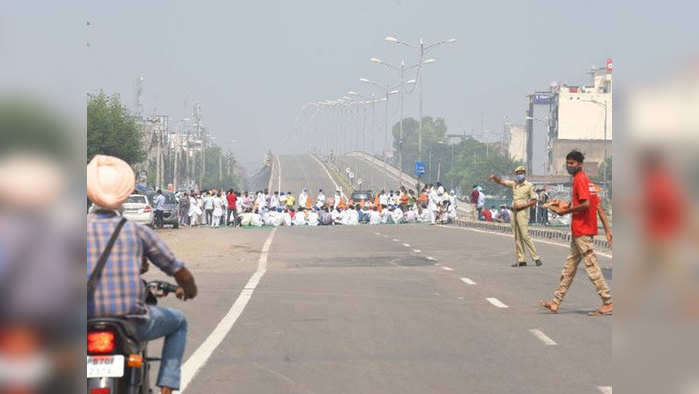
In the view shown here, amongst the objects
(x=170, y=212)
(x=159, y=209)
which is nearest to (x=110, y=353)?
(x=159, y=209)

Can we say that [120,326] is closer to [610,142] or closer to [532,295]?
[610,142]

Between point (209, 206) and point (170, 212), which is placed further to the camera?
point (209, 206)

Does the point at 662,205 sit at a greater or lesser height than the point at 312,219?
greater

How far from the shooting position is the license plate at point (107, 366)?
17.7 feet

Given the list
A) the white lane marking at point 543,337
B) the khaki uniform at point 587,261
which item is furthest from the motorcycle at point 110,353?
the khaki uniform at point 587,261

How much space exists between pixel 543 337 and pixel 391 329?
1815 mm

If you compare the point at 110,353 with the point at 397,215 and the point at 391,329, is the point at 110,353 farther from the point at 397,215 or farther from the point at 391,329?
the point at 397,215

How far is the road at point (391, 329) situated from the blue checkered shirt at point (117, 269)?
4.39 metres

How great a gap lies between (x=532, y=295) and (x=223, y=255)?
15.8 meters

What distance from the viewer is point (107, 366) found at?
5434 millimetres

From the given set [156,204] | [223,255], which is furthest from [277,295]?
[156,204]

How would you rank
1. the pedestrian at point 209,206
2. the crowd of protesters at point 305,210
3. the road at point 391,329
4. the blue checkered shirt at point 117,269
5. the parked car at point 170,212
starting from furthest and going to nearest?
1. the pedestrian at point 209,206
2. the crowd of protesters at point 305,210
3. the parked car at point 170,212
4. the road at point 391,329
5. the blue checkered shirt at point 117,269

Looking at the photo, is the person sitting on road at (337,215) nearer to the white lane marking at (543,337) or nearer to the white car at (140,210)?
the white car at (140,210)

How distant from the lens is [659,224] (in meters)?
3.20
